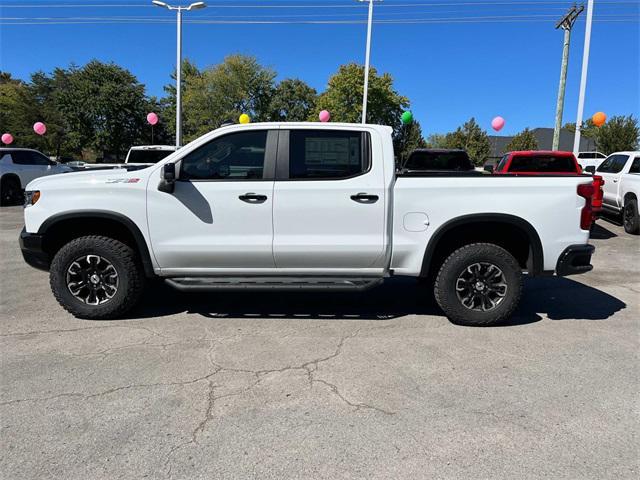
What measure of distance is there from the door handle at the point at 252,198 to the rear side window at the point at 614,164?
35.8ft

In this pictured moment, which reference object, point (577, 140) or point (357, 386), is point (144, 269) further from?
point (577, 140)

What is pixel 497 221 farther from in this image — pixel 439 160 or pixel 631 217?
pixel 631 217

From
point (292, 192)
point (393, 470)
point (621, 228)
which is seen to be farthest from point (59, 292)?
point (621, 228)

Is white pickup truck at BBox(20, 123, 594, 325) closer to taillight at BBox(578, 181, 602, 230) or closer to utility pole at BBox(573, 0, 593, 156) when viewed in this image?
taillight at BBox(578, 181, 602, 230)

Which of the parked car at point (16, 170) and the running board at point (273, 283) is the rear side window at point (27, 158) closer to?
the parked car at point (16, 170)

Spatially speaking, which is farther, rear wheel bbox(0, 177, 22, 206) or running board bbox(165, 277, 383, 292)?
rear wheel bbox(0, 177, 22, 206)

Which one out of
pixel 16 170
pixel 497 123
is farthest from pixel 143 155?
pixel 497 123

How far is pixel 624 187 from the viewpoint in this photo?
444 inches

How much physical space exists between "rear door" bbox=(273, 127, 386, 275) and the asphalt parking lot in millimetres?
691

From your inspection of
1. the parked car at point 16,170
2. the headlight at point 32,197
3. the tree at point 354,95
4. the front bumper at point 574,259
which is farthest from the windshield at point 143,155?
the tree at point 354,95

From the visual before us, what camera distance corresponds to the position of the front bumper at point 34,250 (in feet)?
15.1

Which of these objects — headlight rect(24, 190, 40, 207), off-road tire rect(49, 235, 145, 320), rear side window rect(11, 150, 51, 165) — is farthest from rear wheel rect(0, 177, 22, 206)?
off-road tire rect(49, 235, 145, 320)

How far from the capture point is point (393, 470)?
250cm

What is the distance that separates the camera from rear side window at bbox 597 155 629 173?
11859 millimetres
